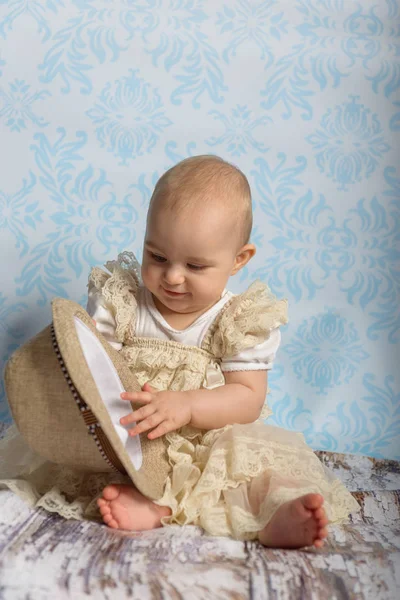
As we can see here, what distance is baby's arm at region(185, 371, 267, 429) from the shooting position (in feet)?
4.27

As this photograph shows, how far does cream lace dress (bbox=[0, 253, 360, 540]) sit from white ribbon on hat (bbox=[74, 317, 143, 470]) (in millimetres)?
87

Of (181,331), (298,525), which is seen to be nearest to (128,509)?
(298,525)

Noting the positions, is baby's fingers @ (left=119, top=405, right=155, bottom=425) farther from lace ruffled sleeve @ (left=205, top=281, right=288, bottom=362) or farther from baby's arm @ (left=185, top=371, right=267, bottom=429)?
lace ruffled sleeve @ (left=205, top=281, right=288, bottom=362)

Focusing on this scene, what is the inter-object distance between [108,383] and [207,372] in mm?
289

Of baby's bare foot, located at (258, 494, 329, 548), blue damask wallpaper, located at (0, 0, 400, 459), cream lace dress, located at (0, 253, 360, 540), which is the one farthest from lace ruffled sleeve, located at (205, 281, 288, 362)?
blue damask wallpaper, located at (0, 0, 400, 459)

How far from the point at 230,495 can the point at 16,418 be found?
0.38 meters

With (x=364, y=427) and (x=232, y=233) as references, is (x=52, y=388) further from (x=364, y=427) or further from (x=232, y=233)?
(x=364, y=427)

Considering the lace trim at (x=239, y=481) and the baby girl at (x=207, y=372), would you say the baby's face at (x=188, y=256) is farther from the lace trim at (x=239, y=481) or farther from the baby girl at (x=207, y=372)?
the lace trim at (x=239, y=481)

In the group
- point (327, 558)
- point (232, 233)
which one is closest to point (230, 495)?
point (327, 558)

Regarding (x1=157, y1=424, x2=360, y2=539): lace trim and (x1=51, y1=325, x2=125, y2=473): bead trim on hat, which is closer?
(x1=51, y1=325, x2=125, y2=473): bead trim on hat

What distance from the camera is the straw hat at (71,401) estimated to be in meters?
1.06

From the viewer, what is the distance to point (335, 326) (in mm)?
1938

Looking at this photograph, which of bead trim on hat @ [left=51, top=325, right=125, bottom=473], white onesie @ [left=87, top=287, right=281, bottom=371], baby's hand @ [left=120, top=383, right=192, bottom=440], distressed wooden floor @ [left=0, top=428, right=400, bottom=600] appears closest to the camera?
distressed wooden floor @ [left=0, top=428, right=400, bottom=600]

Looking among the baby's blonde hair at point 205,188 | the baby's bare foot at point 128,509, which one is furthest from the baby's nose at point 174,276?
the baby's bare foot at point 128,509
